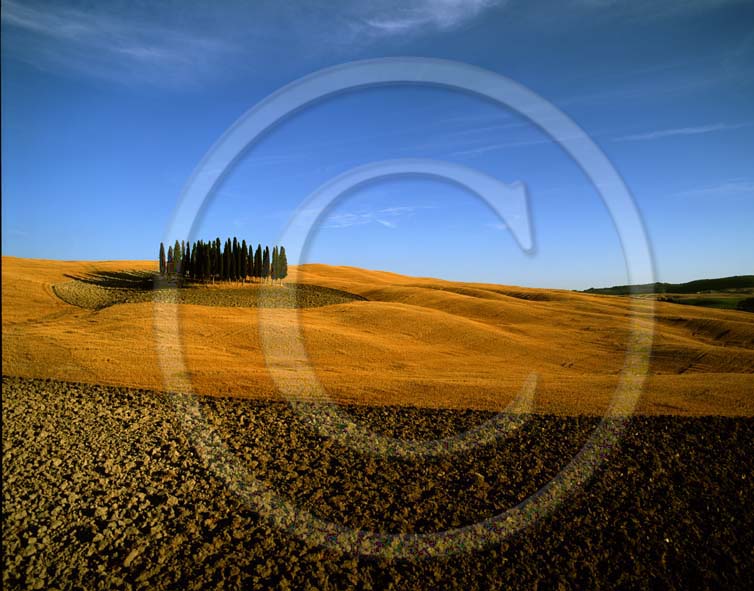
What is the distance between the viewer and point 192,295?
47312mm

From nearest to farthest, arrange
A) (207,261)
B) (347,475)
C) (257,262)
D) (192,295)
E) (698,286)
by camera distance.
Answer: (347,475) < (192,295) < (207,261) < (257,262) < (698,286)

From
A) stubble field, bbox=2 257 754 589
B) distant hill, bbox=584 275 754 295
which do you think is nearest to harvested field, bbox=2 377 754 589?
stubble field, bbox=2 257 754 589

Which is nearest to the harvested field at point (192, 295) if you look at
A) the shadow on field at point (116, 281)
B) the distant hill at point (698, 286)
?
the shadow on field at point (116, 281)

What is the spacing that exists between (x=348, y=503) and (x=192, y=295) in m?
42.5

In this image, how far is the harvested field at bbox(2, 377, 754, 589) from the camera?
725 cm

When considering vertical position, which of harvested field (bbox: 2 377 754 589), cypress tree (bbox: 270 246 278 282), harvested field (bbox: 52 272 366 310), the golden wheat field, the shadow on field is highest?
cypress tree (bbox: 270 246 278 282)

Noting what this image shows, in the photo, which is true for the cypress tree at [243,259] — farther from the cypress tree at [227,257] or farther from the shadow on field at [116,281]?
the shadow on field at [116,281]

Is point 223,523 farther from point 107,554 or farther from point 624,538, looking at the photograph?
point 624,538

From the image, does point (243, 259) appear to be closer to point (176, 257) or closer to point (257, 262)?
point (257, 262)

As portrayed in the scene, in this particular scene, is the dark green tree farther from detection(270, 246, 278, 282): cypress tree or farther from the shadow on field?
detection(270, 246, 278, 282): cypress tree

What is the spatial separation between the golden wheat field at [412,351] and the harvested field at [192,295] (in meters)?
2.67

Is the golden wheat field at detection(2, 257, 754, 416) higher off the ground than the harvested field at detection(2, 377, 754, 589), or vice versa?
the golden wheat field at detection(2, 257, 754, 416)

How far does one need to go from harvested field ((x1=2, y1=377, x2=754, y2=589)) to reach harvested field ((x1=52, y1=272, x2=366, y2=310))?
3105cm

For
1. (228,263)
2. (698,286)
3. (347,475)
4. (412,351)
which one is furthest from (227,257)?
(698,286)
